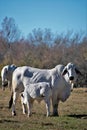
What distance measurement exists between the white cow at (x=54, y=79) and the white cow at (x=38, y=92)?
1.91ft

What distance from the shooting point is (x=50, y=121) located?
38.0 feet

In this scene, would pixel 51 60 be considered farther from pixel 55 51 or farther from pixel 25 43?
pixel 25 43

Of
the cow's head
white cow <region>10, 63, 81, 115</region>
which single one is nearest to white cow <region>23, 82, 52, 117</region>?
white cow <region>10, 63, 81, 115</region>

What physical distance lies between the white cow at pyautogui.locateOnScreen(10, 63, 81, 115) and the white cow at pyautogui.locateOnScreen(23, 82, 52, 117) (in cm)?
58

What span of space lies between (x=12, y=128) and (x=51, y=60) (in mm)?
32952

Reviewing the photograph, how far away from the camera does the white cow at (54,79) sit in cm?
1332

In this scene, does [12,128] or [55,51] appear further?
[55,51]

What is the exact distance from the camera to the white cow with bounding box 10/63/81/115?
13.3 meters

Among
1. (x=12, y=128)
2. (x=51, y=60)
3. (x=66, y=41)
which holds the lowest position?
(x=12, y=128)

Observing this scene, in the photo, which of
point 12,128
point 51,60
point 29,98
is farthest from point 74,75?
point 51,60

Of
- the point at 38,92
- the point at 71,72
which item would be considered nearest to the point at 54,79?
the point at 71,72

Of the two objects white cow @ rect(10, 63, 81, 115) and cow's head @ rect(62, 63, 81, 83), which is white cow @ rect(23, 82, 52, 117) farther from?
cow's head @ rect(62, 63, 81, 83)

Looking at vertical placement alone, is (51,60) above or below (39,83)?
above

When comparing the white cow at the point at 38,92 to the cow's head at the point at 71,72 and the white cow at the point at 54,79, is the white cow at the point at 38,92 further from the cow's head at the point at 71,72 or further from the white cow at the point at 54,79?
the cow's head at the point at 71,72
